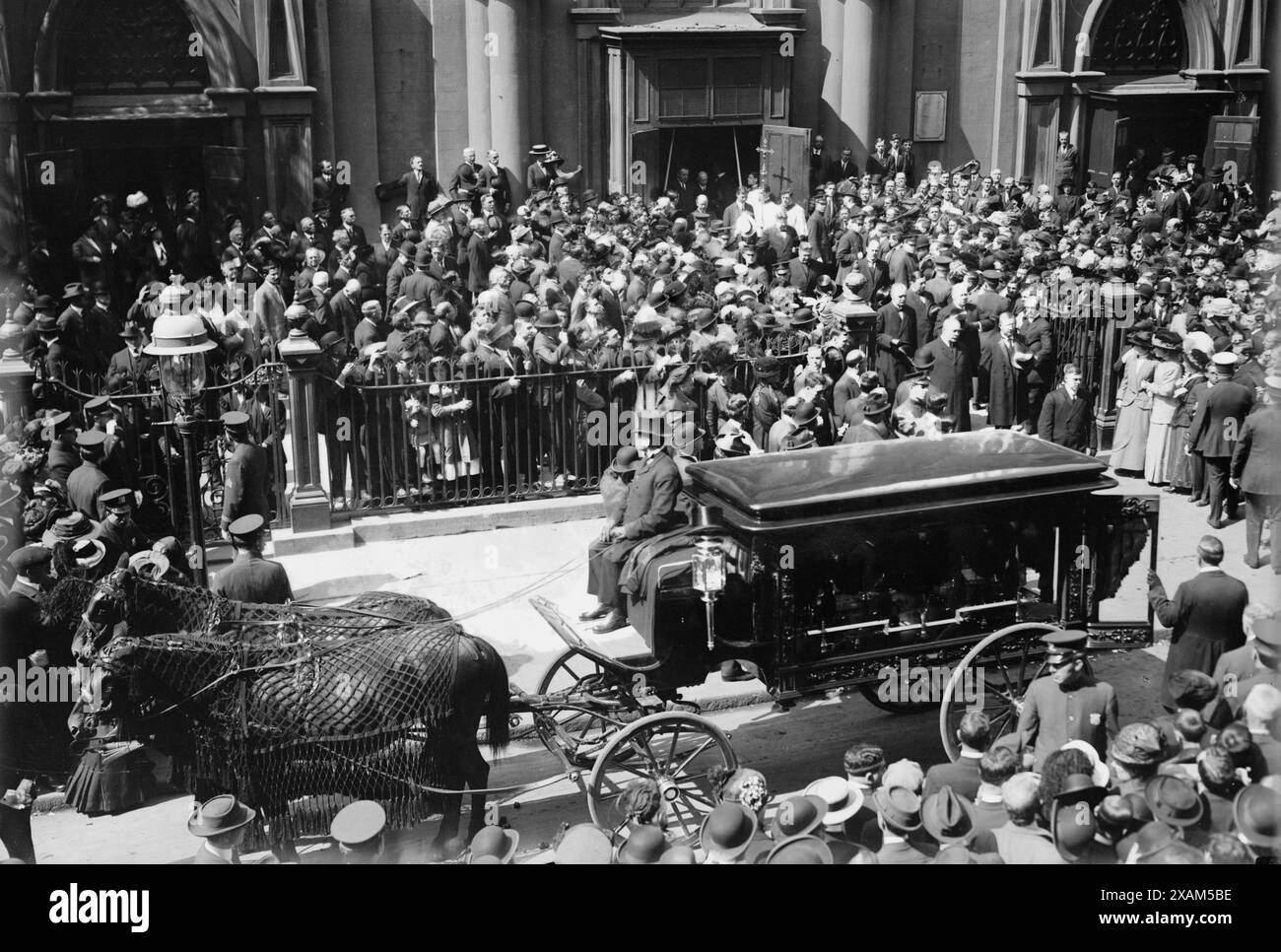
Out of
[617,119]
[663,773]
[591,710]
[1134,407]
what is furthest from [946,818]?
[617,119]

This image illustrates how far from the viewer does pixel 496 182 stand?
22781 millimetres

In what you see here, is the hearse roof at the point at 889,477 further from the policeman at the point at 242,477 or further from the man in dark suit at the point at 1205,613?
the policeman at the point at 242,477

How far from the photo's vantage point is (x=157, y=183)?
76.8 feet

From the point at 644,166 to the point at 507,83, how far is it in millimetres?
2888

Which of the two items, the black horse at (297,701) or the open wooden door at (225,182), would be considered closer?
the black horse at (297,701)

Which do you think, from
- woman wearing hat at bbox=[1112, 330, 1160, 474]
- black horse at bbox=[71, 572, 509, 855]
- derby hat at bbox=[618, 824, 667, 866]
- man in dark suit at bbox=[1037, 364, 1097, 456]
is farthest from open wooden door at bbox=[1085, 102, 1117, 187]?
derby hat at bbox=[618, 824, 667, 866]

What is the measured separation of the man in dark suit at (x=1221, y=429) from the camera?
43.8ft

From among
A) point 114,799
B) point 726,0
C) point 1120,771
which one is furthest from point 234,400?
point 726,0

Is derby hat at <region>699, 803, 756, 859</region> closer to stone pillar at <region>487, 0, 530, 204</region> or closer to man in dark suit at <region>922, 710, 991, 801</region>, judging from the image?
man in dark suit at <region>922, 710, 991, 801</region>

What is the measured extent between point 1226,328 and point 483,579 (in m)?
8.29

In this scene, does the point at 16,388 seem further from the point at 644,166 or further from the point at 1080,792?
the point at 644,166

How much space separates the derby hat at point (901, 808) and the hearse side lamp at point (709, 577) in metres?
2.00

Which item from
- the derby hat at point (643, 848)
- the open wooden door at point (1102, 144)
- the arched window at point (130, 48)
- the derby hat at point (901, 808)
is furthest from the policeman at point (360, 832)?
the open wooden door at point (1102, 144)

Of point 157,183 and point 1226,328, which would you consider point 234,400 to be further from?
point 157,183
